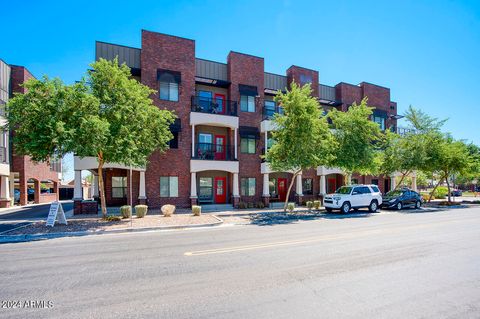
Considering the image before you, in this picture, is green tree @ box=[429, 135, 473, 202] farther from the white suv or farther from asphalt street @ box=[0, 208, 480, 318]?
asphalt street @ box=[0, 208, 480, 318]

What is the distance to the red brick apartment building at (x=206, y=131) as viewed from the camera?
2052 cm

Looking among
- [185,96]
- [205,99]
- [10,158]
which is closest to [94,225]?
[185,96]

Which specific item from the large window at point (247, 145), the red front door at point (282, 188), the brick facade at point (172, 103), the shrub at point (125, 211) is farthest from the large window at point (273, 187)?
the shrub at point (125, 211)

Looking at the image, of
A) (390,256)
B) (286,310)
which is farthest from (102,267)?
(390,256)

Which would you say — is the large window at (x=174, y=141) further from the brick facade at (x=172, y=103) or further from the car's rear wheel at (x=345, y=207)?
the car's rear wheel at (x=345, y=207)

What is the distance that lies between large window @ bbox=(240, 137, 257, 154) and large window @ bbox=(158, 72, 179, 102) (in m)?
6.92

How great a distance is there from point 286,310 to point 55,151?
47.2 ft

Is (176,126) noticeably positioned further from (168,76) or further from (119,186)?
(119,186)

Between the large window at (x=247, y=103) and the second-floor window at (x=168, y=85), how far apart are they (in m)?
5.96

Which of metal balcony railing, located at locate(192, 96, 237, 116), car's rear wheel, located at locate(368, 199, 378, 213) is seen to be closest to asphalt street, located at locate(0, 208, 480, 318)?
car's rear wheel, located at locate(368, 199, 378, 213)

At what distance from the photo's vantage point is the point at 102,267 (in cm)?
672

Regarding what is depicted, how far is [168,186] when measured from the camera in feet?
68.5

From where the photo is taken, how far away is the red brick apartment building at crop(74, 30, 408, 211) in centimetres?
2052

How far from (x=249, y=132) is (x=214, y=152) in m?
3.69
